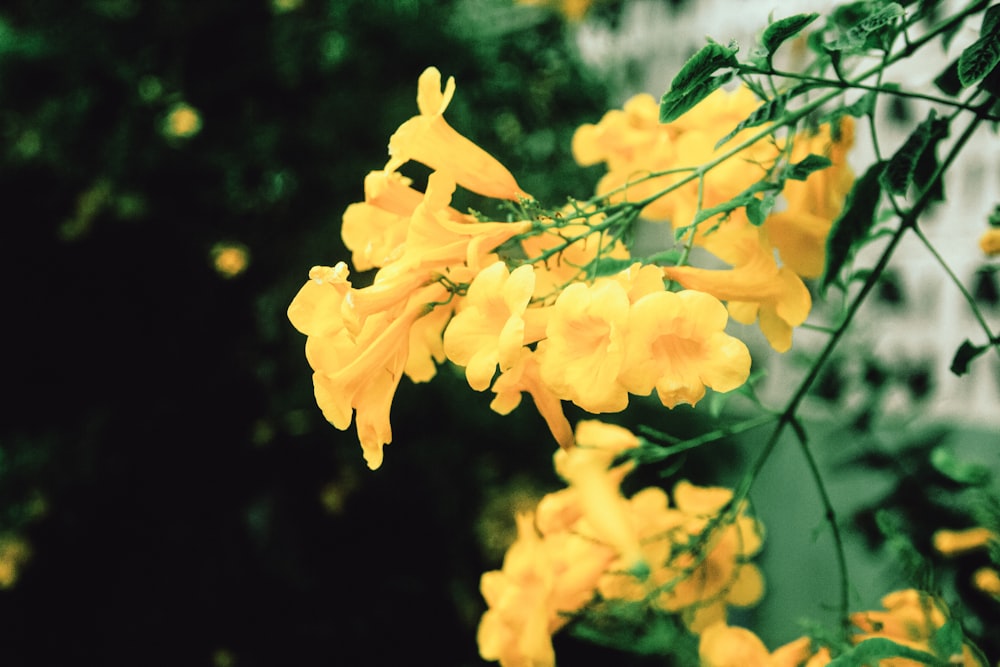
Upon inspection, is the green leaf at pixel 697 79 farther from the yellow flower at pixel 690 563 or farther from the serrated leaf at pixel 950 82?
the yellow flower at pixel 690 563

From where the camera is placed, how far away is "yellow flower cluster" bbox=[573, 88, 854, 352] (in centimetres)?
63

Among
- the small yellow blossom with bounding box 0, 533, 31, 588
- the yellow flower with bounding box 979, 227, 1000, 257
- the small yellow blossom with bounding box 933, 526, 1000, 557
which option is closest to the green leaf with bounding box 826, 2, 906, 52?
the yellow flower with bounding box 979, 227, 1000, 257

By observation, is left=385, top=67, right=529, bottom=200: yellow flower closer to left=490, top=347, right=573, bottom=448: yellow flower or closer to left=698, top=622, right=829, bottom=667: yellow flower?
left=490, top=347, right=573, bottom=448: yellow flower

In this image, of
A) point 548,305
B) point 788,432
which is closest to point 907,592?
point 548,305

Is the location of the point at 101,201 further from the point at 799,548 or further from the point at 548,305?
the point at 799,548

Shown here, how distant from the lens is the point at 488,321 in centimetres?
54

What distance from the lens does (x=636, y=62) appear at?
11.5 ft

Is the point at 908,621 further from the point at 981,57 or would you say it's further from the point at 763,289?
the point at 981,57

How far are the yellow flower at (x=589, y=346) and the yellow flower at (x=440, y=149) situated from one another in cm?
16

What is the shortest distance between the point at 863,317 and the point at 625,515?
1951 millimetres

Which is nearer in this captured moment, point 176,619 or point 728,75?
point 728,75

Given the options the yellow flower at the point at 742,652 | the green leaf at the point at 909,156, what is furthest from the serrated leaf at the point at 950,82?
the yellow flower at the point at 742,652

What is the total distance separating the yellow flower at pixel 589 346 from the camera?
486 millimetres

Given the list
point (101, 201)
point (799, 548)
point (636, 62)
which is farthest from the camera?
point (636, 62)
